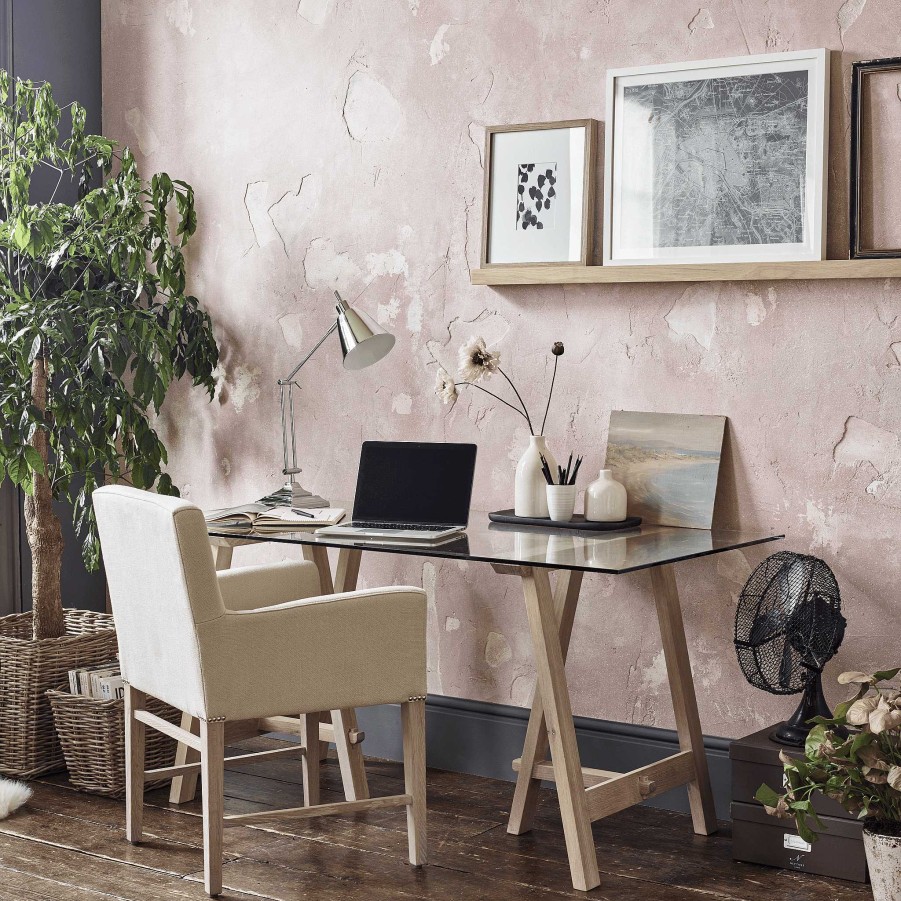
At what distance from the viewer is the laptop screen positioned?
303 centimetres

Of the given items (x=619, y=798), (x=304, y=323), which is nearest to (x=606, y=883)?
(x=619, y=798)

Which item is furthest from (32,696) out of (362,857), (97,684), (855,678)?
(855,678)

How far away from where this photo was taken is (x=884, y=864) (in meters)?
2.41

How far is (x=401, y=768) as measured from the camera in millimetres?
3506

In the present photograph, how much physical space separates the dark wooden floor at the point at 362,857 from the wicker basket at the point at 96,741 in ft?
0.16

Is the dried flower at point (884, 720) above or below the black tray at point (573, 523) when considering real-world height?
below

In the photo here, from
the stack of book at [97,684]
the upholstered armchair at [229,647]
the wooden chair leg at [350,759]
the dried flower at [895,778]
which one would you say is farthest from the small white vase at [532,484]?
the stack of book at [97,684]

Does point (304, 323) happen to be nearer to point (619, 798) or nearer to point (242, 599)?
point (242, 599)

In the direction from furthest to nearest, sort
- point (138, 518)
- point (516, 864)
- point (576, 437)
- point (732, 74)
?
point (576, 437)
point (732, 74)
point (516, 864)
point (138, 518)

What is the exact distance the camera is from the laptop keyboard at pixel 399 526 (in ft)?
9.57

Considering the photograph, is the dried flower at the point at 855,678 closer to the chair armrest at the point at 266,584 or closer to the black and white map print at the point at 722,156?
the black and white map print at the point at 722,156

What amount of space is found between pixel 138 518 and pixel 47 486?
3.40ft

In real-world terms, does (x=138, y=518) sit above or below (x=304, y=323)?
below

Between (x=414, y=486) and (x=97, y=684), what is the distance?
994mm
